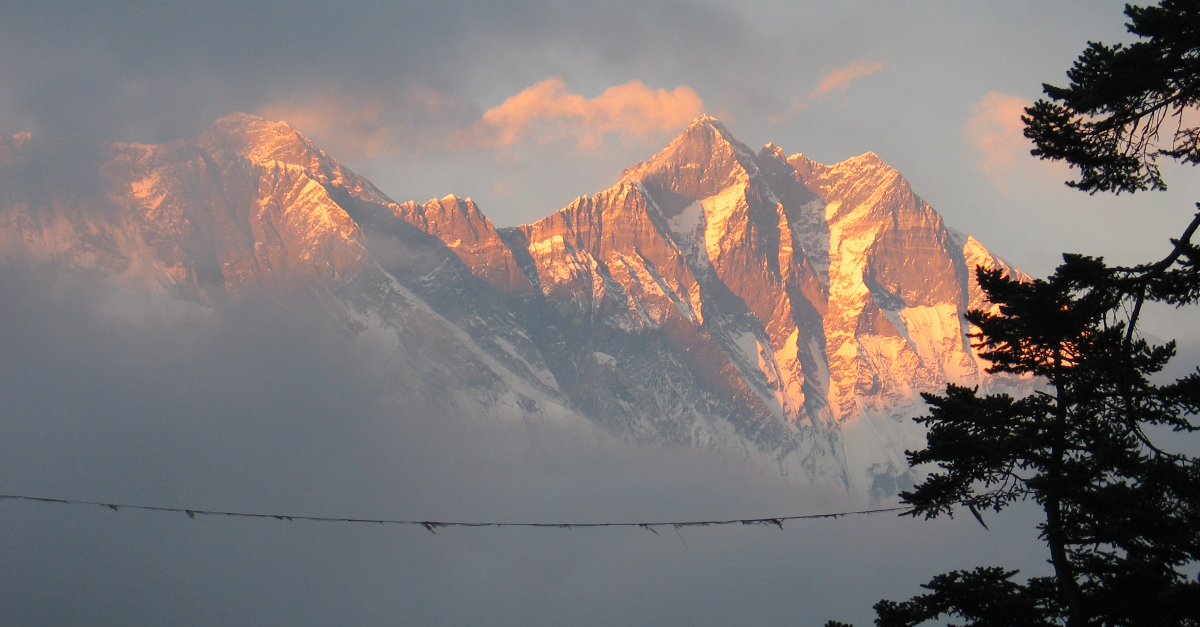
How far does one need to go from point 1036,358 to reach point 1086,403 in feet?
3.09

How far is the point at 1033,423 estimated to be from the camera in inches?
676

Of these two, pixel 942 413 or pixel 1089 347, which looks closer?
pixel 1089 347

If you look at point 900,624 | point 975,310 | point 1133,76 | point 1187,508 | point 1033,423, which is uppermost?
point 1133,76

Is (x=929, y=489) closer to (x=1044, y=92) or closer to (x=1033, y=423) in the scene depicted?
(x=1033, y=423)

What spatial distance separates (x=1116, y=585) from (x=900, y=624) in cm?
318

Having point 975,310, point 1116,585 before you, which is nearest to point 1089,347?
point 975,310

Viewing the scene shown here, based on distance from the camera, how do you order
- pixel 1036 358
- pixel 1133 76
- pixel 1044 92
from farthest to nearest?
pixel 1036 358, pixel 1044 92, pixel 1133 76

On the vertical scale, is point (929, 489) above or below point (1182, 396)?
below

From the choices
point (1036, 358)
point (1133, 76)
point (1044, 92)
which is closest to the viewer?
point (1133, 76)

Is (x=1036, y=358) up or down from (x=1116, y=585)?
up

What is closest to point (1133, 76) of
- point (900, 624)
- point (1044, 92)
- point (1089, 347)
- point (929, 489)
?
point (1044, 92)

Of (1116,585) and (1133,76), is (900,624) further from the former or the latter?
(1133,76)

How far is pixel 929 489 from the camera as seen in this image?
58.0ft

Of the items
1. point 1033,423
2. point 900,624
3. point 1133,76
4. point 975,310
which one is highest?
A: point 1133,76
